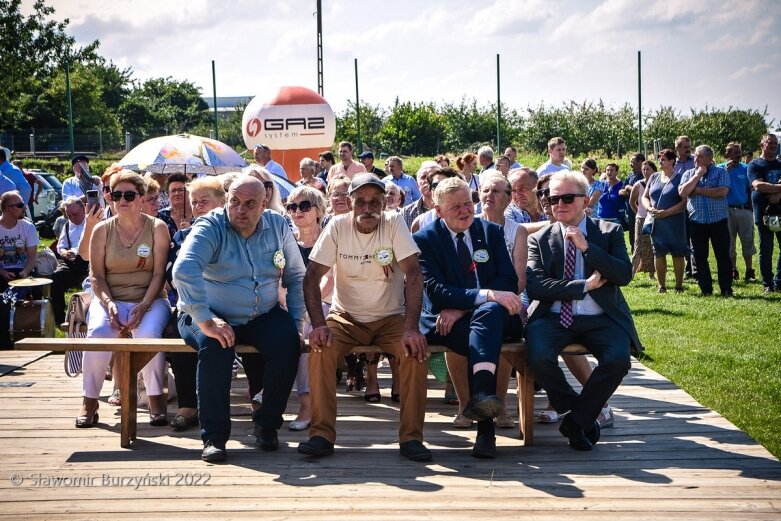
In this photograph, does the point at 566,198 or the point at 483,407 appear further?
the point at 566,198

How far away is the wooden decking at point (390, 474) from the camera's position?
4.20 m

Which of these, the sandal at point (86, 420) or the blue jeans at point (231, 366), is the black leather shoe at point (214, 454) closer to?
the blue jeans at point (231, 366)

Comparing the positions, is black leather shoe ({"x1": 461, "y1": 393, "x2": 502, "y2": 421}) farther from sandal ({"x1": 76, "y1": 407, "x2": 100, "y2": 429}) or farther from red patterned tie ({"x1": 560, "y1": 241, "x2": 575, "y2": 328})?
sandal ({"x1": 76, "y1": 407, "x2": 100, "y2": 429})

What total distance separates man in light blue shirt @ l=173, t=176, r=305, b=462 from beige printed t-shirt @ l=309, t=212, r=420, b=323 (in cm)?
31

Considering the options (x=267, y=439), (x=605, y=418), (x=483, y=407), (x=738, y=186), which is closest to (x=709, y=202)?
(x=738, y=186)

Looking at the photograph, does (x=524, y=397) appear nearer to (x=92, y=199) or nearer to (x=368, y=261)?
(x=368, y=261)

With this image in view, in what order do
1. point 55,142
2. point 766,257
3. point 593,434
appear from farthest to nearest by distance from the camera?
point 55,142
point 766,257
point 593,434

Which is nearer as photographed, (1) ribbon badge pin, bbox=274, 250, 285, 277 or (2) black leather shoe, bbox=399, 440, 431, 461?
(2) black leather shoe, bbox=399, 440, 431, 461

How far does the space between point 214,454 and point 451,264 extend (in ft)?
5.63

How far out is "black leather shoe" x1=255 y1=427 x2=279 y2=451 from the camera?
519 cm

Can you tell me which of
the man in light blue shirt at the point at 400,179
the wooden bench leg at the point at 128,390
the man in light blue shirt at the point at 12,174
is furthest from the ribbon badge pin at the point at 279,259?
the man in light blue shirt at the point at 12,174

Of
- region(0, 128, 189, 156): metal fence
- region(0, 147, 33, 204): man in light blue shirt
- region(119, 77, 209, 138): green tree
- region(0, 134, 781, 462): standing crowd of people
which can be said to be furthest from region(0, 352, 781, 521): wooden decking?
region(119, 77, 209, 138): green tree

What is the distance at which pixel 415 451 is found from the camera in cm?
499

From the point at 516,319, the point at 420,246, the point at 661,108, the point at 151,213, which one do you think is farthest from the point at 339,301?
the point at 661,108
